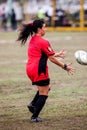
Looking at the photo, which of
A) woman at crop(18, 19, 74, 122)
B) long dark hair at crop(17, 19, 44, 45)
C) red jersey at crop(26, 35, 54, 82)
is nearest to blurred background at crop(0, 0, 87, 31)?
long dark hair at crop(17, 19, 44, 45)

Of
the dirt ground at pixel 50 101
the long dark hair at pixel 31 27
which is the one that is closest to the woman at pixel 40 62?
the long dark hair at pixel 31 27

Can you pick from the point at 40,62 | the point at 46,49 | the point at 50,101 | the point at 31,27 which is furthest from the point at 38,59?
the point at 50,101

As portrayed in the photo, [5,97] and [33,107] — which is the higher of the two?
[33,107]

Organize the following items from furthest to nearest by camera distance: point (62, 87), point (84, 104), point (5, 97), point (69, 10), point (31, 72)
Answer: point (69, 10)
point (62, 87)
point (5, 97)
point (84, 104)
point (31, 72)

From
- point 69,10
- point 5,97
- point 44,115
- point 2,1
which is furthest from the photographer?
point 2,1

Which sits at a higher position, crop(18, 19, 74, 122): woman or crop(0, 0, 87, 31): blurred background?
crop(18, 19, 74, 122): woman

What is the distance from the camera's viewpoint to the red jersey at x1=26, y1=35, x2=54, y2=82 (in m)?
9.71

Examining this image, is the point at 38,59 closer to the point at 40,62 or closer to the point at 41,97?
the point at 40,62

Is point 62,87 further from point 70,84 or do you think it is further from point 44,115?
point 44,115

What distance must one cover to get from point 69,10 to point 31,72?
119 feet

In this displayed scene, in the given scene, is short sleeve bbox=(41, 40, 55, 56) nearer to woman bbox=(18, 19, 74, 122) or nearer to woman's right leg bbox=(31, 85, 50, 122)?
woman bbox=(18, 19, 74, 122)

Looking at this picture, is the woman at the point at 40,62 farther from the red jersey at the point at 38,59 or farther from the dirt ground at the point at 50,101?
the dirt ground at the point at 50,101

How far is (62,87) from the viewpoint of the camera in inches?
566

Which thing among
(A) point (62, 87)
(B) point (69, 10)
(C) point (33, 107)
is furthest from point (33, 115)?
(B) point (69, 10)
